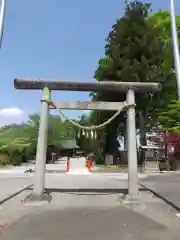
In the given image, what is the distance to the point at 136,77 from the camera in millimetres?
38594

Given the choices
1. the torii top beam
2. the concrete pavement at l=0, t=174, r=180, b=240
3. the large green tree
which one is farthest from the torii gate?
the large green tree

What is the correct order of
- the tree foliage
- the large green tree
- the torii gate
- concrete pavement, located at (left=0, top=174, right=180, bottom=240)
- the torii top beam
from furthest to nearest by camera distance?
the tree foliage, the large green tree, the torii top beam, the torii gate, concrete pavement, located at (left=0, top=174, right=180, bottom=240)

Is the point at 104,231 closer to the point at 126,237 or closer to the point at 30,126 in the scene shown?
the point at 126,237

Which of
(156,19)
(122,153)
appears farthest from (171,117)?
(156,19)

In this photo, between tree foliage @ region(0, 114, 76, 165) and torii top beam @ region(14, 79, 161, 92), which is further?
tree foliage @ region(0, 114, 76, 165)

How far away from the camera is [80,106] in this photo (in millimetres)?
13336

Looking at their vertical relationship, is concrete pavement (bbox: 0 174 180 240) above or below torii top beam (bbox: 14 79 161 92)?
below

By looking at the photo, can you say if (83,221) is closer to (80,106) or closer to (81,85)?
(80,106)

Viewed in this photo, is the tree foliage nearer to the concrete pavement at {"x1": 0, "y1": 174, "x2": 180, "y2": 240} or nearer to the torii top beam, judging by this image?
the torii top beam

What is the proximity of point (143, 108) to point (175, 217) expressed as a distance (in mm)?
32820

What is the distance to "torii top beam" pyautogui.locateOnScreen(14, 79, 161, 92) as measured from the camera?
13.0 m

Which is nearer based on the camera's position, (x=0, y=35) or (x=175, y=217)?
(x=175, y=217)

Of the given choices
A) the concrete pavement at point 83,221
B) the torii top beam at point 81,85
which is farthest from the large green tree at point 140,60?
the concrete pavement at point 83,221

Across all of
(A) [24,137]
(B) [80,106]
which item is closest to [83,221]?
(B) [80,106]
